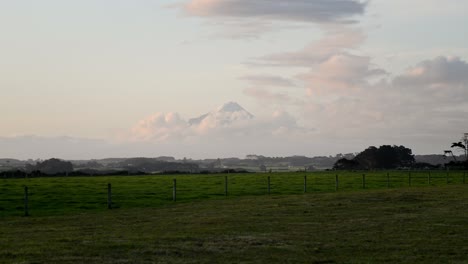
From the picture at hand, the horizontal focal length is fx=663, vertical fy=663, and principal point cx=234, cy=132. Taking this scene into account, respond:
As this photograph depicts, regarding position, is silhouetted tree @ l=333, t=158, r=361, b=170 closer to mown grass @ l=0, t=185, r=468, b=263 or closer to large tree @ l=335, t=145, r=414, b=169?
large tree @ l=335, t=145, r=414, b=169

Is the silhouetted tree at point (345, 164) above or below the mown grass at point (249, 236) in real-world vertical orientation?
above

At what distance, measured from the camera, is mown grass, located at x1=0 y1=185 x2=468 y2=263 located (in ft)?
58.4

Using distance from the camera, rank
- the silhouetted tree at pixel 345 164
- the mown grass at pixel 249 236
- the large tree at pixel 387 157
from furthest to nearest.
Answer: the large tree at pixel 387 157 < the silhouetted tree at pixel 345 164 < the mown grass at pixel 249 236

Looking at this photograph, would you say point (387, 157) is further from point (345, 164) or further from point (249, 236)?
point (249, 236)

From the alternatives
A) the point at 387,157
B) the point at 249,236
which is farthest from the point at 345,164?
the point at 249,236

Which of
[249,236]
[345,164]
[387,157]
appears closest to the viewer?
[249,236]

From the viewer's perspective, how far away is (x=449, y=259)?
17266 millimetres

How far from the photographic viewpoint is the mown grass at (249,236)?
701 inches

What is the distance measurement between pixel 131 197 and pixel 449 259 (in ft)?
116

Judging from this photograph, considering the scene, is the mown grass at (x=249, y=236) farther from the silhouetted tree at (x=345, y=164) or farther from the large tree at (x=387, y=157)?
the large tree at (x=387, y=157)

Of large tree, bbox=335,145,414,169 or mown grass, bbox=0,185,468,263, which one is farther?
large tree, bbox=335,145,414,169

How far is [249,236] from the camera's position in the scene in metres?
22.5

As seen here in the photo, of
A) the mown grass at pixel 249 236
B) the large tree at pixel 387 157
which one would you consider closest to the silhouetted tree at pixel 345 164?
the large tree at pixel 387 157

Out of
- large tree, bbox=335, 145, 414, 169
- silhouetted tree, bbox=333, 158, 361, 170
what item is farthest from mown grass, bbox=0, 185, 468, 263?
large tree, bbox=335, 145, 414, 169
